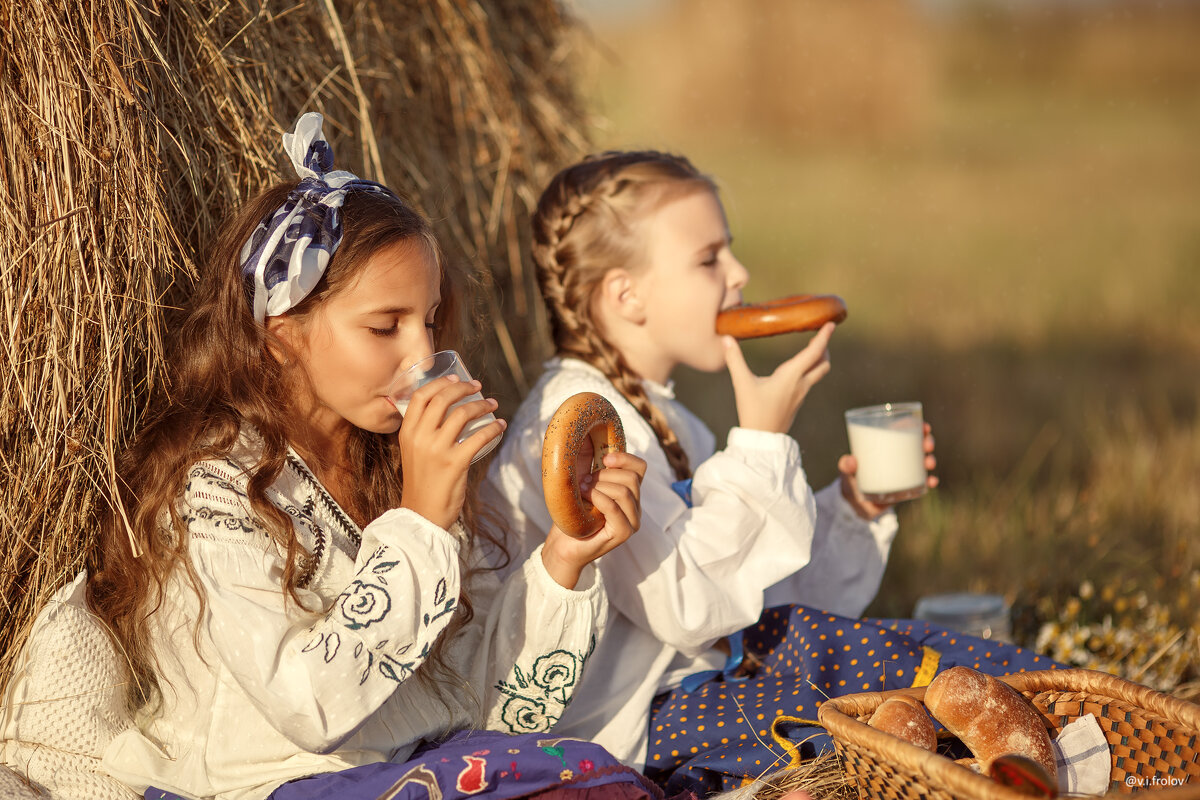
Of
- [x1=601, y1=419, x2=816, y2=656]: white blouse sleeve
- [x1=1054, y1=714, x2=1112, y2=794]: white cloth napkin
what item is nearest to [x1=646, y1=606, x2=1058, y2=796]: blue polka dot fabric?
[x1=601, y1=419, x2=816, y2=656]: white blouse sleeve

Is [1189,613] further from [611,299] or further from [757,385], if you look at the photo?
[611,299]

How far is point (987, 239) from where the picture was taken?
9555 mm

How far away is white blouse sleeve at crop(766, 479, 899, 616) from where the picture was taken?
9.80 ft

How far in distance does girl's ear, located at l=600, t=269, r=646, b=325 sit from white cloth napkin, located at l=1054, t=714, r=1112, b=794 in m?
1.38

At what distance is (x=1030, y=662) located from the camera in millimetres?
2479

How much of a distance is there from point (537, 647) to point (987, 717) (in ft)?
2.74

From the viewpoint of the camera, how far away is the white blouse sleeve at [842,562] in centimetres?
299

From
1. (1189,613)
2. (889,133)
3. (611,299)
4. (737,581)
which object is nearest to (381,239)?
(611,299)

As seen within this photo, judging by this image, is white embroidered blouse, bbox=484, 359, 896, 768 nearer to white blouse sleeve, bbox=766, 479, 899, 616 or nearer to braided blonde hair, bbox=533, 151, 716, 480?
braided blonde hair, bbox=533, 151, 716, 480

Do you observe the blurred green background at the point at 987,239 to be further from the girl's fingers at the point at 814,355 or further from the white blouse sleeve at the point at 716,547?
the white blouse sleeve at the point at 716,547

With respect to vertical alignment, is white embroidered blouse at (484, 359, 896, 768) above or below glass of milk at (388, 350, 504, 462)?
below

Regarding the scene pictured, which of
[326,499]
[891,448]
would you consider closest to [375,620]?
[326,499]

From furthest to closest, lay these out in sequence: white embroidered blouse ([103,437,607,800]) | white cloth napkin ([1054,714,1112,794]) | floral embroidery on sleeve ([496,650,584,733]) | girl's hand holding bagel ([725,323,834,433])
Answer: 1. girl's hand holding bagel ([725,323,834,433])
2. floral embroidery on sleeve ([496,650,584,733])
3. white cloth napkin ([1054,714,1112,794])
4. white embroidered blouse ([103,437,607,800])

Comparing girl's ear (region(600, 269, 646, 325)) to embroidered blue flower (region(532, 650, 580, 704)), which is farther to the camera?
girl's ear (region(600, 269, 646, 325))
